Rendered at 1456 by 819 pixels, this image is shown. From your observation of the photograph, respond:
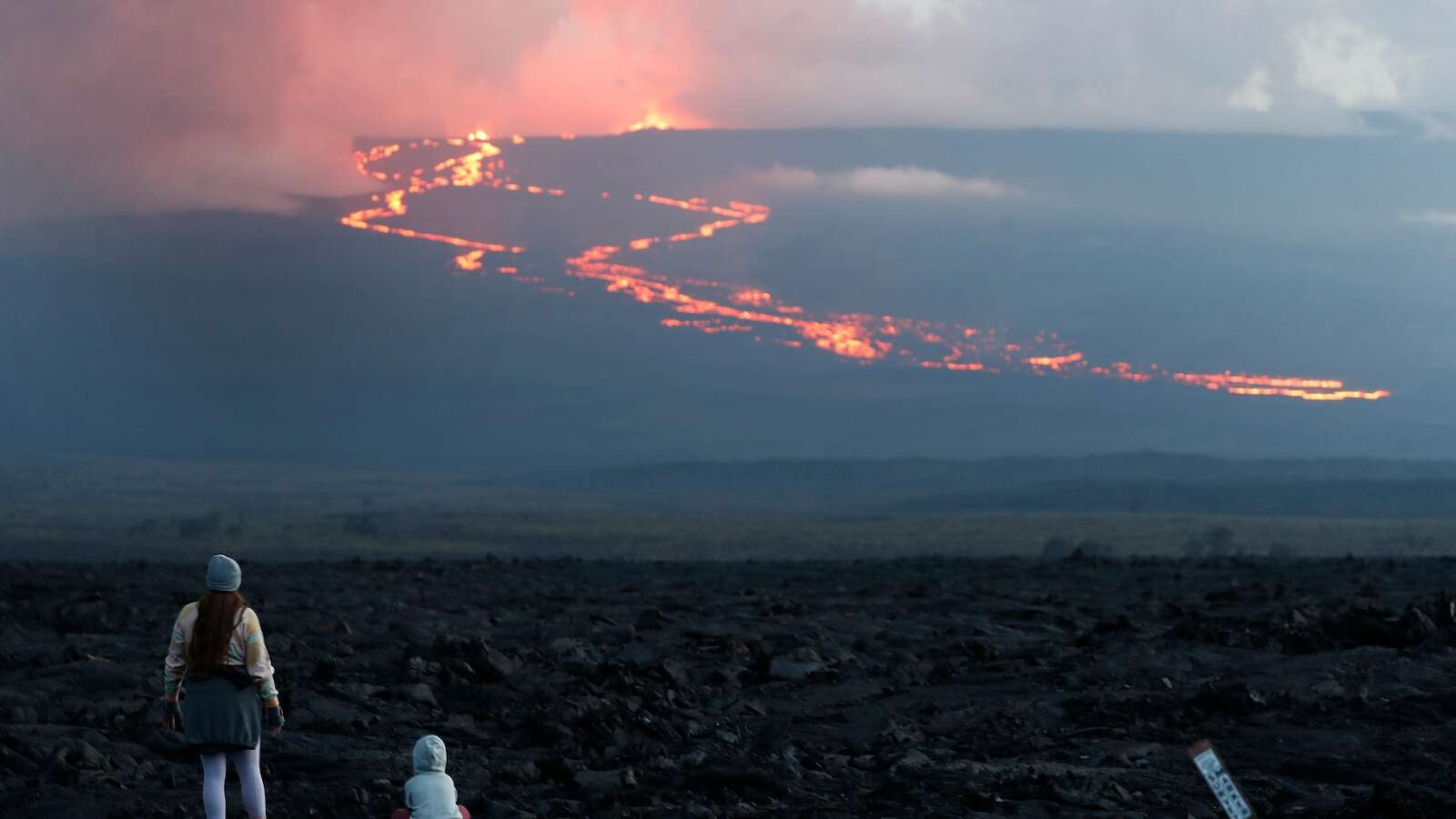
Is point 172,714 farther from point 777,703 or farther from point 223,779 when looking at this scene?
point 777,703

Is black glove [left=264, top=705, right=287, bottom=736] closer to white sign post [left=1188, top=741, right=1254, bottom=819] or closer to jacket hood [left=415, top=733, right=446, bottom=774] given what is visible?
jacket hood [left=415, top=733, right=446, bottom=774]

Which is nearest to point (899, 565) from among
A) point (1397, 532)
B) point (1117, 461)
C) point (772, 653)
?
point (772, 653)

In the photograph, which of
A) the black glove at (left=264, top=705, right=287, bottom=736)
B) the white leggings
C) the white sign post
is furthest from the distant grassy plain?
the white sign post

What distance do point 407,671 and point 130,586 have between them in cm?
1324

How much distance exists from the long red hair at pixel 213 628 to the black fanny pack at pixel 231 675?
0.17 feet

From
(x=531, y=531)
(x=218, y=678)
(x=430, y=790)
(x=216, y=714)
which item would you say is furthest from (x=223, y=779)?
(x=531, y=531)

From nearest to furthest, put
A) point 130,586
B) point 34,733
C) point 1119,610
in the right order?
point 34,733, point 1119,610, point 130,586

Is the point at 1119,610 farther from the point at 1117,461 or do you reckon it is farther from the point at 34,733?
the point at 1117,461

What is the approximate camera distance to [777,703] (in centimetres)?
1786

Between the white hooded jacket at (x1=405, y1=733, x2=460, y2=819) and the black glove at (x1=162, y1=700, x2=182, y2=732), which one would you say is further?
the black glove at (x1=162, y1=700, x2=182, y2=732)

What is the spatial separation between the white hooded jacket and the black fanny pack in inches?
78.5

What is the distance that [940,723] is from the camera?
1644cm

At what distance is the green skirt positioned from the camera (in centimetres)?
1056

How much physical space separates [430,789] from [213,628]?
215cm
